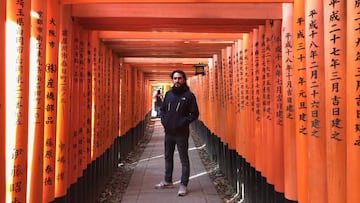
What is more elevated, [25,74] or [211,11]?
[211,11]

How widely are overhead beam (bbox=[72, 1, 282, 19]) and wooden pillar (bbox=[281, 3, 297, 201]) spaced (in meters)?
0.56

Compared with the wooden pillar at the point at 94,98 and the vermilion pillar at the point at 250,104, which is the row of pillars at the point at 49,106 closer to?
the wooden pillar at the point at 94,98

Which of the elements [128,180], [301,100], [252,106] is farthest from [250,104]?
[128,180]

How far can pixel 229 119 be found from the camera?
6.77 metres

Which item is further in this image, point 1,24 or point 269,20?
point 269,20

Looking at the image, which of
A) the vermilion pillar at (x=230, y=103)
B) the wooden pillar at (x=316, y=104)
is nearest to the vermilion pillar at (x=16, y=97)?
the wooden pillar at (x=316, y=104)

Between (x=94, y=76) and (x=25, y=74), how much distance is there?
2.82 metres

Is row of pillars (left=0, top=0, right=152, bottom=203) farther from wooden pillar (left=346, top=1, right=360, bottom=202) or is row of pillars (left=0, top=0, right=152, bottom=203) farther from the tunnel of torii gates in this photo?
wooden pillar (left=346, top=1, right=360, bottom=202)

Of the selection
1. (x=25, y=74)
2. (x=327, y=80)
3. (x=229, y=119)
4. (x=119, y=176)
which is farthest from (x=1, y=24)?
(x=119, y=176)

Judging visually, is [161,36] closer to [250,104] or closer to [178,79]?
[178,79]

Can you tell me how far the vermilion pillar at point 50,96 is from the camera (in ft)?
10.5

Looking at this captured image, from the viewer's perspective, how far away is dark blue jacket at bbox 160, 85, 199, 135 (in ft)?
18.5

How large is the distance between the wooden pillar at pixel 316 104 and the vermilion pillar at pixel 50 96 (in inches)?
76.2

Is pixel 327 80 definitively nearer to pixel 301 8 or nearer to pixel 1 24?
pixel 301 8
